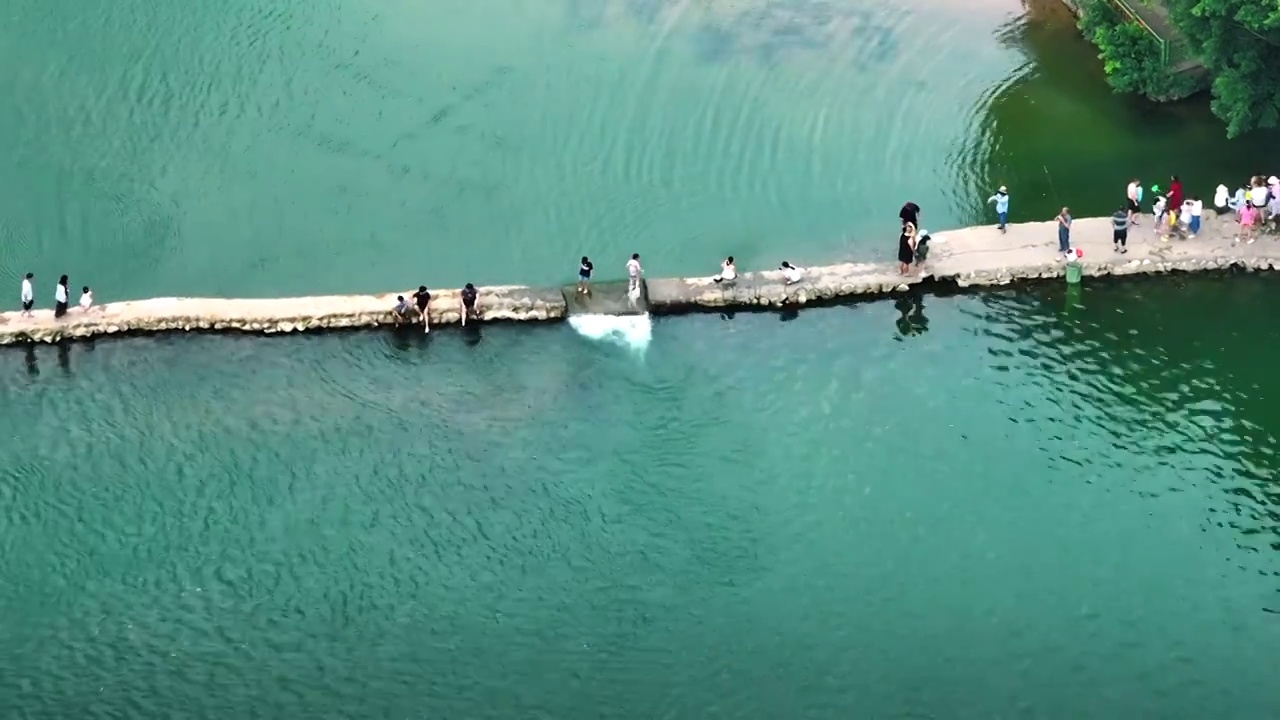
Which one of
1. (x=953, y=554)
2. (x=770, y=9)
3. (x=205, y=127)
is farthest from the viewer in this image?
(x=770, y=9)

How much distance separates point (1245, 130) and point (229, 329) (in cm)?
2994

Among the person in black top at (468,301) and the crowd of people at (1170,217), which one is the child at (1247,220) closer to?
the crowd of people at (1170,217)

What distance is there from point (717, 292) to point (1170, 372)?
12.2m

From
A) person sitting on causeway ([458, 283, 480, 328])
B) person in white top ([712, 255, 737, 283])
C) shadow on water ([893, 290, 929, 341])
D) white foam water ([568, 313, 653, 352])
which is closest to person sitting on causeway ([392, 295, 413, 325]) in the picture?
person sitting on causeway ([458, 283, 480, 328])

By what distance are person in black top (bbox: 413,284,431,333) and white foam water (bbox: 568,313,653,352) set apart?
12.7 feet

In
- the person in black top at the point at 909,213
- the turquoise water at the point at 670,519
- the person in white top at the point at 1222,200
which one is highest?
the person in black top at the point at 909,213

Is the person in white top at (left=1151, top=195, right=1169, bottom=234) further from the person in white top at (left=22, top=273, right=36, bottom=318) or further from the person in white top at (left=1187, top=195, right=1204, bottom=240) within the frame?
the person in white top at (left=22, top=273, right=36, bottom=318)

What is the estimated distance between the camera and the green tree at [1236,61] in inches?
1869

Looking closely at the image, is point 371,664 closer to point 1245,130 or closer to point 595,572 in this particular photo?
point 595,572

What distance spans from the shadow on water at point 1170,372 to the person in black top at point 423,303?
15205 millimetres

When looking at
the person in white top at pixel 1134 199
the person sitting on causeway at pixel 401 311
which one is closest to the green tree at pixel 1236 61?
the person in white top at pixel 1134 199

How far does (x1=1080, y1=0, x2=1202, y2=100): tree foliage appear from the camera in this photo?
52.5m

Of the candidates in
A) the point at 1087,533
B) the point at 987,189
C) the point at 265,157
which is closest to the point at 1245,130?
the point at 987,189

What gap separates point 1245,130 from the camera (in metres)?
49.2
